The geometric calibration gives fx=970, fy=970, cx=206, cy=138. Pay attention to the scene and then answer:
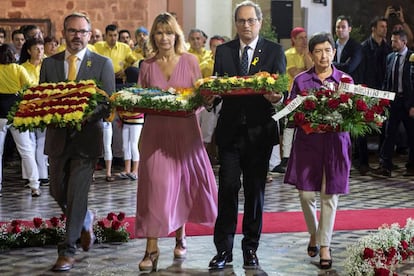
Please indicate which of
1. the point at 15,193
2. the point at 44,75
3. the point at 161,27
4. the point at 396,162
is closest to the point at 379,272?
the point at 161,27

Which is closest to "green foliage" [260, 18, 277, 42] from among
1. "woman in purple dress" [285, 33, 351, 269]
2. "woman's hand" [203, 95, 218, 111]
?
"woman in purple dress" [285, 33, 351, 269]

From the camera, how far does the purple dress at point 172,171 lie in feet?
26.1

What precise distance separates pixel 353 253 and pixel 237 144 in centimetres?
128

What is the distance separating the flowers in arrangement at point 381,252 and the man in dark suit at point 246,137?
0.89 meters

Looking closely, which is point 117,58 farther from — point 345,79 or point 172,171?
point 345,79

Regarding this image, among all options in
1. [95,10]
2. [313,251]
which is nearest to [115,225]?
[313,251]

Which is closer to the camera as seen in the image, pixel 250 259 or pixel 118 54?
pixel 250 259

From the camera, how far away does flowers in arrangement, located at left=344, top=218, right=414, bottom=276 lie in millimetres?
7223

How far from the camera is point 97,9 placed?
21.5m

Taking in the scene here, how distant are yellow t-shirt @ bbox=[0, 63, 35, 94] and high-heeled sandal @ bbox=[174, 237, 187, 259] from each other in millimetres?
4862

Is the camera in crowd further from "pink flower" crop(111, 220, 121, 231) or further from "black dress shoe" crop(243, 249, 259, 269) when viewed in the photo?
"black dress shoe" crop(243, 249, 259, 269)

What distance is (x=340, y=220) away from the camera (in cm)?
1011

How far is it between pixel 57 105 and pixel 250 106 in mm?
1538

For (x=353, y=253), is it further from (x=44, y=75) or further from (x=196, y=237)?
(x=44, y=75)
